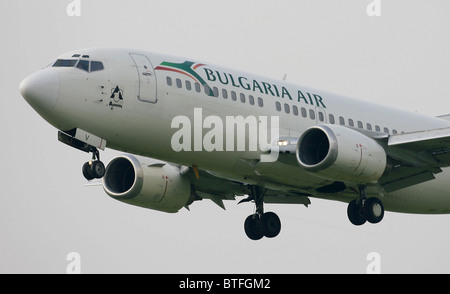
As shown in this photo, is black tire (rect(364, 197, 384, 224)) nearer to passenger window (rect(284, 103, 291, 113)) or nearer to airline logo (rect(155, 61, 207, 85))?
passenger window (rect(284, 103, 291, 113))

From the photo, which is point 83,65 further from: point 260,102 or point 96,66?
point 260,102

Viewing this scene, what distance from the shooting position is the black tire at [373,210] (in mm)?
38281

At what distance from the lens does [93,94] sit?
34125mm

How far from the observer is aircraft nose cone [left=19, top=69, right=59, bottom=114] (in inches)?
1318

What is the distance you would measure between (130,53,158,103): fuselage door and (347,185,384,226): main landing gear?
8.26 metres

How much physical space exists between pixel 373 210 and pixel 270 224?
4.64 metres

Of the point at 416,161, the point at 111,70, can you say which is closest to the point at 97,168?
the point at 111,70

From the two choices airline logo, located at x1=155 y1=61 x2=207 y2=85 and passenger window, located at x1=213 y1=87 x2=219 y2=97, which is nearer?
airline logo, located at x1=155 y1=61 x2=207 y2=85

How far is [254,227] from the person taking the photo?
4147 centimetres

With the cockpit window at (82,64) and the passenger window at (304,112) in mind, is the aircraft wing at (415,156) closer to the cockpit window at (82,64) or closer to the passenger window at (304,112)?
the passenger window at (304,112)

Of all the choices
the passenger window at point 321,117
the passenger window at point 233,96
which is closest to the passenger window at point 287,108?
the passenger window at point 321,117

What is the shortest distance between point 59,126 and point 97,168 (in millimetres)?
1729

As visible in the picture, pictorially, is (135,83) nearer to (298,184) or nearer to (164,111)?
(164,111)

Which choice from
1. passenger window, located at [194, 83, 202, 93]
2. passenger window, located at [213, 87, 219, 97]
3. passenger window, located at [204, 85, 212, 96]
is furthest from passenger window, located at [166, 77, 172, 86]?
passenger window, located at [213, 87, 219, 97]
